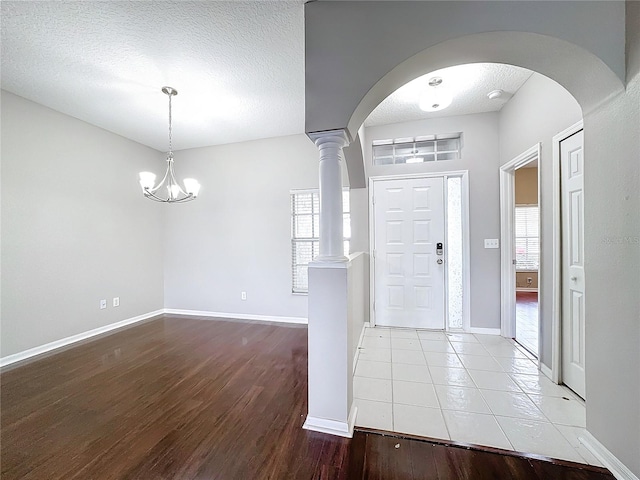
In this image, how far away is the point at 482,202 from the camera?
3279mm

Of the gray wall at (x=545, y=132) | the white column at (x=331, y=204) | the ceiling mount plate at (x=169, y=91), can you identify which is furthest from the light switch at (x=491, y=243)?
the ceiling mount plate at (x=169, y=91)

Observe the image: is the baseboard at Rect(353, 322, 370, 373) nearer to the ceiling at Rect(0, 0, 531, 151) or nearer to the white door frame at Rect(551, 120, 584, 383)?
the white door frame at Rect(551, 120, 584, 383)

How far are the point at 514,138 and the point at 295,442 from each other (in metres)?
3.59

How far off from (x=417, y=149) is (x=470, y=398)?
2.97 m

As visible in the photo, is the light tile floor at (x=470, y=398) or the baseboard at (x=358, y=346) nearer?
the light tile floor at (x=470, y=398)

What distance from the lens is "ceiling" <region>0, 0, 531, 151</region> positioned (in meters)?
1.76

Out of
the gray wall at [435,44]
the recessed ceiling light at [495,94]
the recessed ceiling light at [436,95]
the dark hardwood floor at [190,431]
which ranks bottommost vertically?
the dark hardwood floor at [190,431]

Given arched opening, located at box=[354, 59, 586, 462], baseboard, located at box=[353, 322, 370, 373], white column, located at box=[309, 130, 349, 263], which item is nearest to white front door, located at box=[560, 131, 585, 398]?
arched opening, located at box=[354, 59, 586, 462]

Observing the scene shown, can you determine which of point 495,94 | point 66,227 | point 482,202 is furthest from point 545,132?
point 66,227

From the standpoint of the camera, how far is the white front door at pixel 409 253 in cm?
342

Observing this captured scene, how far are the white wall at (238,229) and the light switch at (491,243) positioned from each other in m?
2.07

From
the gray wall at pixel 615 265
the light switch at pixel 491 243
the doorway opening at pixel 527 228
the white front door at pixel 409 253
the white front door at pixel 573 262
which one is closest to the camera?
the gray wall at pixel 615 265

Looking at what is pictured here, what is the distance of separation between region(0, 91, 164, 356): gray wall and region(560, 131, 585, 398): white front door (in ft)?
17.2

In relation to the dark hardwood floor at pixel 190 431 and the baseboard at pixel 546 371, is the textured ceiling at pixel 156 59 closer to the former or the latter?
the dark hardwood floor at pixel 190 431
